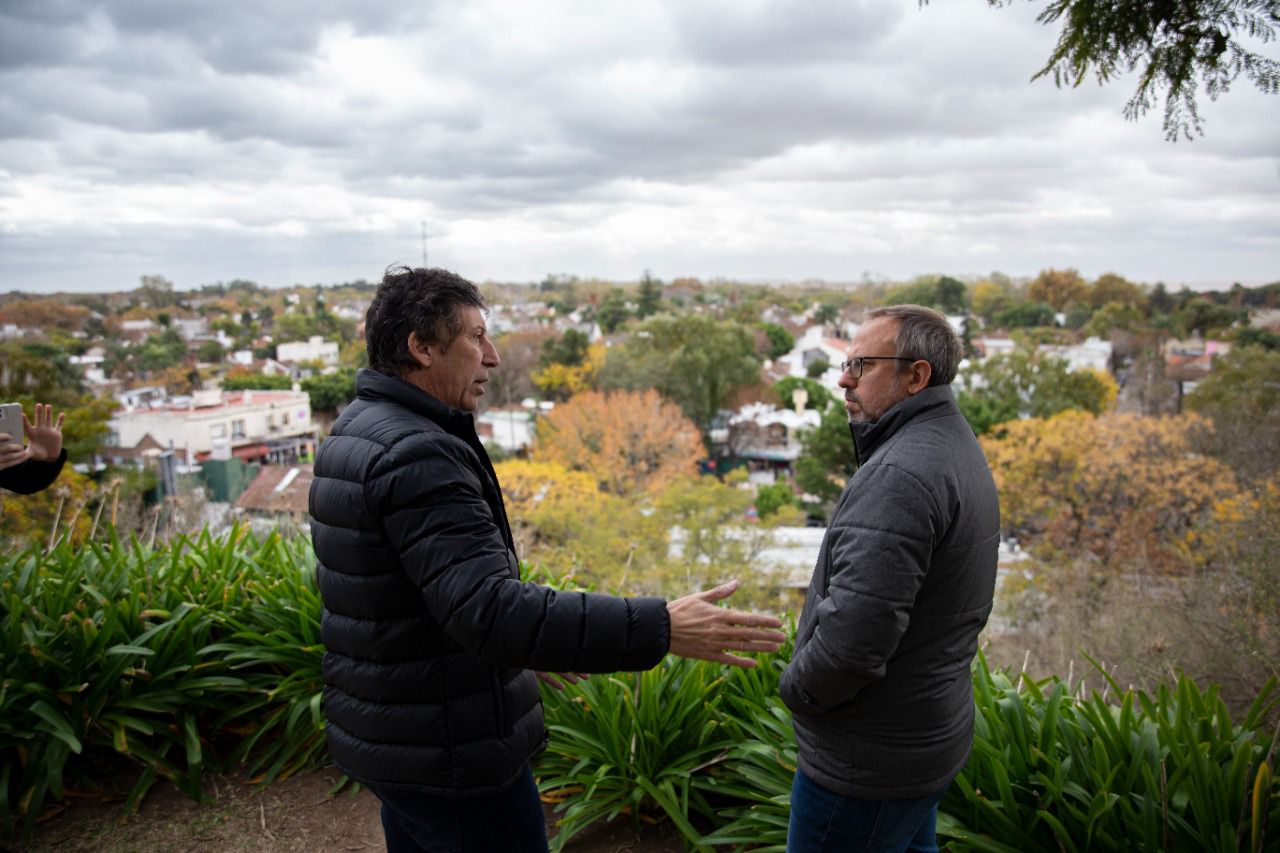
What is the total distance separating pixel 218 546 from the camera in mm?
3521

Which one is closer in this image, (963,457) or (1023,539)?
(963,457)

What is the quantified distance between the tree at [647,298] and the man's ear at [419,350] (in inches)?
2740

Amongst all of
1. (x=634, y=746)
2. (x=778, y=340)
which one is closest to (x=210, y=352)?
(x=778, y=340)

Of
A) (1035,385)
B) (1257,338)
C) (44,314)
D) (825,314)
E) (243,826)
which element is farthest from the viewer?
(825,314)

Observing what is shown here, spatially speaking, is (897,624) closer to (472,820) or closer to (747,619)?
(747,619)

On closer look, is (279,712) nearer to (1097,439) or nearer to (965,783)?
(965,783)

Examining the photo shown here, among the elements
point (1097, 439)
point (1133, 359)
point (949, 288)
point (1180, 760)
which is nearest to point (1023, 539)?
point (1097, 439)

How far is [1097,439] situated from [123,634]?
18016 mm

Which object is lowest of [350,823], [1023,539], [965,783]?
[1023,539]

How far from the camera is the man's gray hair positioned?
172 cm

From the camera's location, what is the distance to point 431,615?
1.46 metres

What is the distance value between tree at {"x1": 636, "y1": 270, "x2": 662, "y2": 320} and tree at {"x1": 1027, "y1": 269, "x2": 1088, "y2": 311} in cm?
2977

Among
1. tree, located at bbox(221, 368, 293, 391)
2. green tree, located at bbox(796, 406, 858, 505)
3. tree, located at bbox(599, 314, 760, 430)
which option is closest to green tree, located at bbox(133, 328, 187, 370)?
tree, located at bbox(221, 368, 293, 391)

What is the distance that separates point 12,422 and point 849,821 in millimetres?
2467
